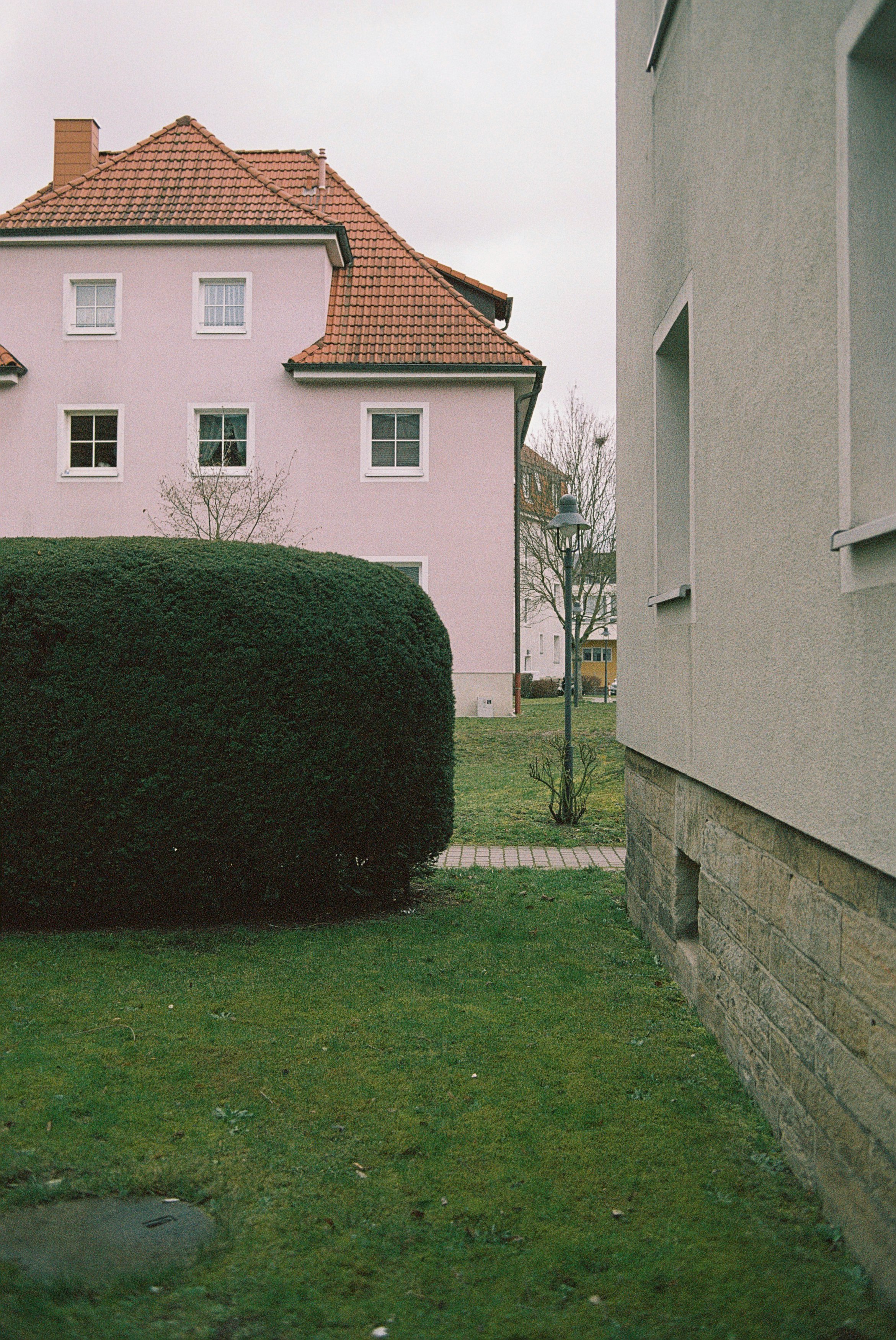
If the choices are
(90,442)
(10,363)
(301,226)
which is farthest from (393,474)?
(10,363)

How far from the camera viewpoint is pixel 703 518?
5066 millimetres

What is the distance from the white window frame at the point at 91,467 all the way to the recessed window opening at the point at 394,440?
5.64 m

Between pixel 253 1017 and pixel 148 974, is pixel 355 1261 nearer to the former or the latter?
pixel 253 1017

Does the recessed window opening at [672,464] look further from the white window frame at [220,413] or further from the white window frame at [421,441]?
the white window frame at [220,413]

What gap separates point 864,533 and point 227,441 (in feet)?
80.6

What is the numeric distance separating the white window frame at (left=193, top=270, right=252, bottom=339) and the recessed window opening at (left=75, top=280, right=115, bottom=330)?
196cm

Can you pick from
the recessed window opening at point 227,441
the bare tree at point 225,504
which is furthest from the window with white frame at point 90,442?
the recessed window opening at point 227,441

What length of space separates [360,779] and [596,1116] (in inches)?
130

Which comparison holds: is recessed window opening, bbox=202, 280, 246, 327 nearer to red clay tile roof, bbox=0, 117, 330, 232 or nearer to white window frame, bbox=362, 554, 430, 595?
red clay tile roof, bbox=0, 117, 330, 232

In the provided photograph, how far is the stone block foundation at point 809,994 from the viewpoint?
2812 mm

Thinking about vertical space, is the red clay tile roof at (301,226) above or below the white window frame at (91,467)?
above

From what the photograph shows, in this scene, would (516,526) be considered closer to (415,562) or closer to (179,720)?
(415,562)

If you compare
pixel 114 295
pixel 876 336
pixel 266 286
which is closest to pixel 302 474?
pixel 266 286

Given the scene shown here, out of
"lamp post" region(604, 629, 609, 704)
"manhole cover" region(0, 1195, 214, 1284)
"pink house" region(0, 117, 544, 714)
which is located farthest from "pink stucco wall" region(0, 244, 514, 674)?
"manhole cover" region(0, 1195, 214, 1284)
